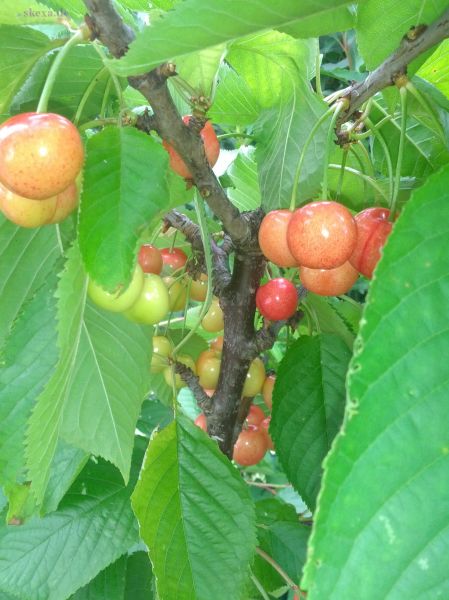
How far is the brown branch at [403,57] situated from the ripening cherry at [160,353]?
0.58 metres

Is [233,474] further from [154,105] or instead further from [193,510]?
[154,105]

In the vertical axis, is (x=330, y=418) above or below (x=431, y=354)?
below

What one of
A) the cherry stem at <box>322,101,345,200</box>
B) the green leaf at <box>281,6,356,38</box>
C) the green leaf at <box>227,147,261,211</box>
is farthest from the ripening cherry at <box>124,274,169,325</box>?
the green leaf at <box>227,147,261,211</box>

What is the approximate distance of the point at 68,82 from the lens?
91 centimetres

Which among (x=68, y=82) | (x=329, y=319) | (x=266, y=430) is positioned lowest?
(x=266, y=430)

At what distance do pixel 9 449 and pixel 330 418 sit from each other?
0.56 meters

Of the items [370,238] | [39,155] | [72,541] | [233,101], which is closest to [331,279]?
[370,238]

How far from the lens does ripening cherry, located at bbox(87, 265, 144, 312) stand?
740 millimetres

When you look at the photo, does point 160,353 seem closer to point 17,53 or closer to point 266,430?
point 266,430

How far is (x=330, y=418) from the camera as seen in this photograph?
3.78ft

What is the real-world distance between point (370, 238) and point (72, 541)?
0.80m

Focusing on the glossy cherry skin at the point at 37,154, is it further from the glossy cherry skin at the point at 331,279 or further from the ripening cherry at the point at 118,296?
the glossy cherry skin at the point at 331,279

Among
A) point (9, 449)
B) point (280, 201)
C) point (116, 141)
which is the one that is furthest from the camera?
point (280, 201)

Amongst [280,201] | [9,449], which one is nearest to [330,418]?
[280,201]
